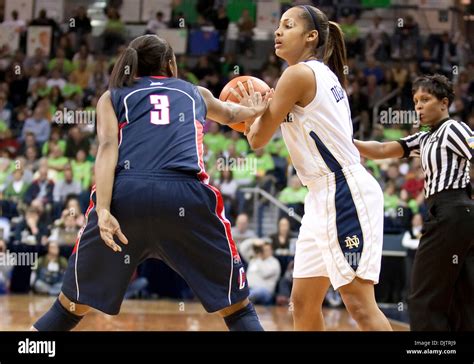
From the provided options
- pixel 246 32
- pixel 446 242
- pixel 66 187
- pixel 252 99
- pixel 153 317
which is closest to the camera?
pixel 252 99

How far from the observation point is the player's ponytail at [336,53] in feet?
15.9

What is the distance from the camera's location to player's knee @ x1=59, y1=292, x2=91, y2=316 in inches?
162

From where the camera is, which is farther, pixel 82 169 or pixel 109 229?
pixel 82 169

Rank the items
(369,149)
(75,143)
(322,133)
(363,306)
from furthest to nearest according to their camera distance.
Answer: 1. (75,143)
2. (369,149)
3. (322,133)
4. (363,306)

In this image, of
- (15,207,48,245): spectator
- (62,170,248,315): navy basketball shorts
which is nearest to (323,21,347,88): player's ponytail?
(62,170,248,315): navy basketball shorts

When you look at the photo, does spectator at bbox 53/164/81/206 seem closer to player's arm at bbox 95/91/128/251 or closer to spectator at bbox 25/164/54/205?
spectator at bbox 25/164/54/205

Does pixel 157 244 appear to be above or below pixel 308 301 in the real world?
above

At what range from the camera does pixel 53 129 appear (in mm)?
13172

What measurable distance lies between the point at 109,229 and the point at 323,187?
119cm

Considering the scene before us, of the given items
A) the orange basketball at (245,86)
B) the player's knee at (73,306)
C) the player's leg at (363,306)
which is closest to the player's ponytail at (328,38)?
the orange basketball at (245,86)

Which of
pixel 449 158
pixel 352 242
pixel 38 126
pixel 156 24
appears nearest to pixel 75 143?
pixel 38 126

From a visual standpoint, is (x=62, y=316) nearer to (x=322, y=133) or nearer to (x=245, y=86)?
(x=322, y=133)

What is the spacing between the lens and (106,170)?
4.04 metres

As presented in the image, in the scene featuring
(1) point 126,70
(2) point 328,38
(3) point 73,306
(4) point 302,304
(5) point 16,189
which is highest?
(2) point 328,38
